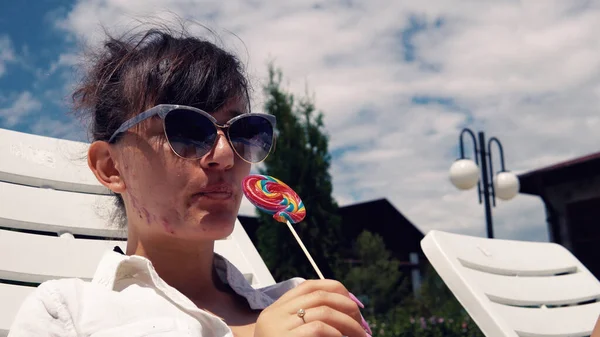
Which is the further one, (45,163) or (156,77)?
(45,163)

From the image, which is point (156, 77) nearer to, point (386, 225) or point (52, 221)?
point (52, 221)

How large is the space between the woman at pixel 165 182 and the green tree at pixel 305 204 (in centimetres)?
618

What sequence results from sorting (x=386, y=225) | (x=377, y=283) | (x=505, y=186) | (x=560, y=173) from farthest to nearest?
(x=386, y=225), (x=560, y=173), (x=377, y=283), (x=505, y=186)

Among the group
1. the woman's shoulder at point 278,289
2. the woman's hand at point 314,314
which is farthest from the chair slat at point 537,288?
the woman's hand at point 314,314

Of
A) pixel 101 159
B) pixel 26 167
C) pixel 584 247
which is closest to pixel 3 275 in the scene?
pixel 26 167

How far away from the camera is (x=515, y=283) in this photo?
2471 mm

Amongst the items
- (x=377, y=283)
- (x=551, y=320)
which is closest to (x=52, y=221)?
(x=551, y=320)

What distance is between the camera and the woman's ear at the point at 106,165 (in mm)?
1465

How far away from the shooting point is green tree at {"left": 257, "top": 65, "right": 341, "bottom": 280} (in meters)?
7.89

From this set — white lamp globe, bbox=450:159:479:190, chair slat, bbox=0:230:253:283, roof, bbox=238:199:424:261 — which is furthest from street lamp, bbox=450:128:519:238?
roof, bbox=238:199:424:261

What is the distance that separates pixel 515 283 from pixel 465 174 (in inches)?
187

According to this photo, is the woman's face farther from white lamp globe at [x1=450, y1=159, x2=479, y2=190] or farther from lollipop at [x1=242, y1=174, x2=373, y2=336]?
white lamp globe at [x1=450, y1=159, x2=479, y2=190]

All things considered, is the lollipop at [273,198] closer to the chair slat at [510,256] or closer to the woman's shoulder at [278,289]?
the woman's shoulder at [278,289]

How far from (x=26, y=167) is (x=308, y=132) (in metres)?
6.48
